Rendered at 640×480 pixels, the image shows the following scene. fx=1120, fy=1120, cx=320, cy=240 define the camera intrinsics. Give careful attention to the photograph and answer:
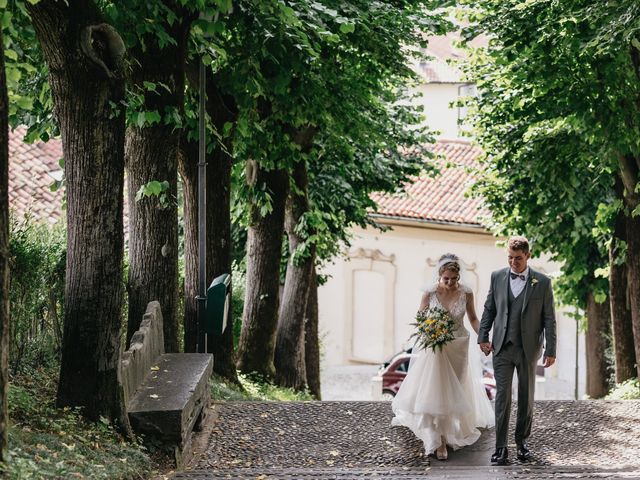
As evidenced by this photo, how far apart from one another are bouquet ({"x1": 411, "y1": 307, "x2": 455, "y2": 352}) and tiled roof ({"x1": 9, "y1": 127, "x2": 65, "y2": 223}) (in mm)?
18425

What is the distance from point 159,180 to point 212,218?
12.2ft

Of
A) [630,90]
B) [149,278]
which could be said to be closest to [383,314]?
[630,90]

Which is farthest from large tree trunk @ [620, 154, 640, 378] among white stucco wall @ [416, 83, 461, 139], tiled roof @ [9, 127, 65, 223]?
white stucco wall @ [416, 83, 461, 139]

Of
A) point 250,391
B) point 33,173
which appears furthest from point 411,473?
point 33,173

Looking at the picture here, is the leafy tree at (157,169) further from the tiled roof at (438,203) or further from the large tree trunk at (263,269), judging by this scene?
the tiled roof at (438,203)

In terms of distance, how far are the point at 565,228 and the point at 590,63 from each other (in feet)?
26.8

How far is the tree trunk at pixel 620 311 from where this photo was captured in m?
20.1

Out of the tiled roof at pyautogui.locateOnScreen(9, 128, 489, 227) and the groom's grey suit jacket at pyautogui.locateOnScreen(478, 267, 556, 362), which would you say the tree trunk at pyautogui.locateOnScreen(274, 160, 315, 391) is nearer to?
the groom's grey suit jacket at pyautogui.locateOnScreen(478, 267, 556, 362)

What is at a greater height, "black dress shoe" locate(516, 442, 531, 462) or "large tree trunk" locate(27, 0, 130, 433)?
"large tree trunk" locate(27, 0, 130, 433)

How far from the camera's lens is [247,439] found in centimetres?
1165

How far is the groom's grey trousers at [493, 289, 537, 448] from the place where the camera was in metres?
10.5

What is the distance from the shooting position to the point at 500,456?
10.5m

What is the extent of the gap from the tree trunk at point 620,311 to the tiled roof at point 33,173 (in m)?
14.1

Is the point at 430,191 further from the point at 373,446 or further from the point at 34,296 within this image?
the point at 34,296
